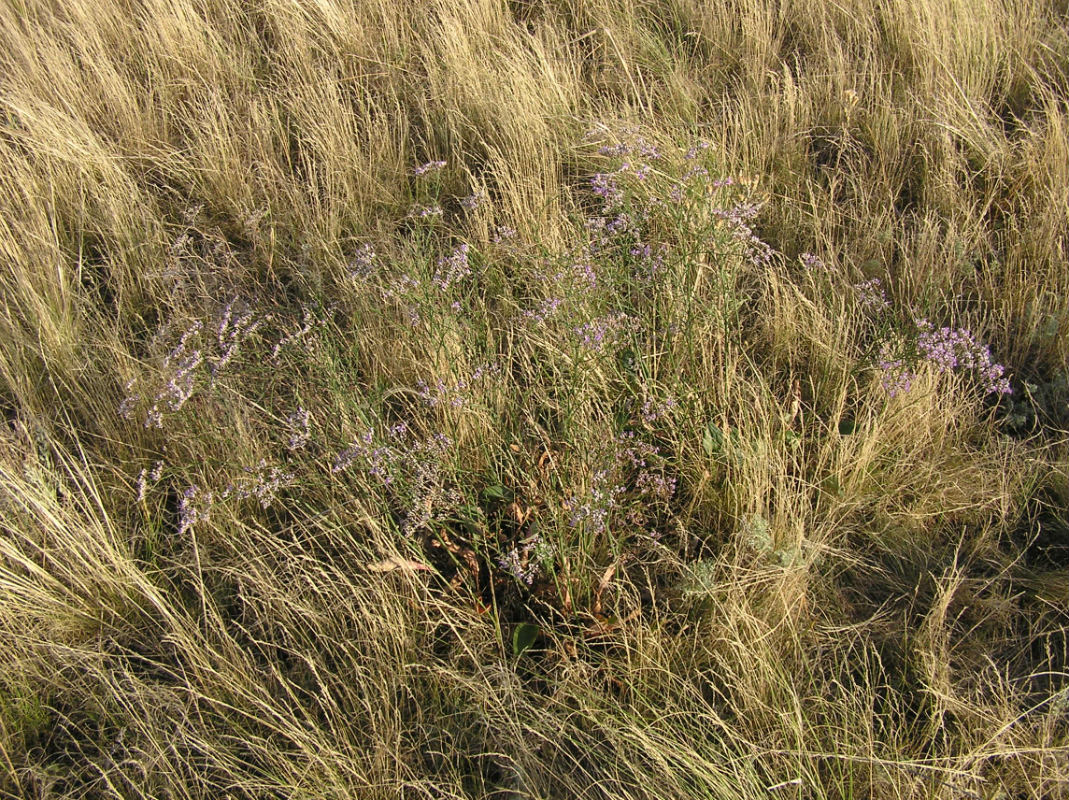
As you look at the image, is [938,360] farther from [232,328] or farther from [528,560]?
[232,328]

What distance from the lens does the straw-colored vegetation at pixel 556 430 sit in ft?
6.19

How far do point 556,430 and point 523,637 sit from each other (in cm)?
66

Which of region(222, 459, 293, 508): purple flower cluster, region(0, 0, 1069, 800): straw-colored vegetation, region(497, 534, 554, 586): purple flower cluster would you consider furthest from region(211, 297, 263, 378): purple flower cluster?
region(497, 534, 554, 586): purple flower cluster

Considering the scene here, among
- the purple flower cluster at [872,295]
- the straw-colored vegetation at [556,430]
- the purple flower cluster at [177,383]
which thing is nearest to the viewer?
the straw-colored vegetation at [556,430]

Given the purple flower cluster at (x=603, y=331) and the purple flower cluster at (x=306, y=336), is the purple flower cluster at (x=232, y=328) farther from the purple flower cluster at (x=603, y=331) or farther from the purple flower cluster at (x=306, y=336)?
the purple flower cluster at (x=603, y=331)

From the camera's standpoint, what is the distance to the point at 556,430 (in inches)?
96.5

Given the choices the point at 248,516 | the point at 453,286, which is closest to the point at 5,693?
the point at 248,516

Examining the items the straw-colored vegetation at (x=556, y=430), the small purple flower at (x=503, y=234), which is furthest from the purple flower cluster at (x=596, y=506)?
the small purple flower at (x=503, y=234)

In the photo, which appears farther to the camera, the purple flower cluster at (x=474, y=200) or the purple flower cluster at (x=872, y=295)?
the purple flower cluster at (x=474, y=200)

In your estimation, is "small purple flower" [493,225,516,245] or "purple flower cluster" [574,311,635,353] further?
"small purple flower" [493,225,516,245]

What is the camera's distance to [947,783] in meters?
1.69

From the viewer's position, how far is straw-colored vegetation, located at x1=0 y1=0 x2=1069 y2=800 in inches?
74.2

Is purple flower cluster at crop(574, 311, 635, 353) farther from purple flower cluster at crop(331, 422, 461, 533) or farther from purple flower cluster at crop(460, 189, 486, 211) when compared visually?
purple flower cluster at crop(460, 189, 486, 211)

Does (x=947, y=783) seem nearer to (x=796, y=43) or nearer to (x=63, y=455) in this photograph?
(x=63, y=455)
